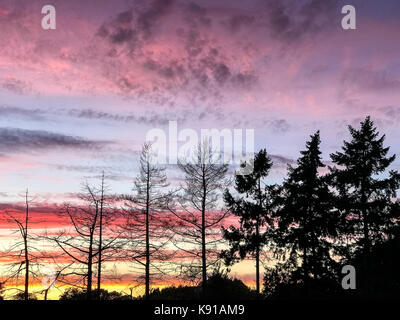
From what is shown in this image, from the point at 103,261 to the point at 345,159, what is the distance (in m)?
20.1

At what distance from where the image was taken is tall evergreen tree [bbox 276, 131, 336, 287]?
3022cm

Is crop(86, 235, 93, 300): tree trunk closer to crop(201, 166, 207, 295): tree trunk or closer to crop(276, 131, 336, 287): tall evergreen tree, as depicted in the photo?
crop(201, 166, 207, 295): tree trunk

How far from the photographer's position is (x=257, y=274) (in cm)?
3047

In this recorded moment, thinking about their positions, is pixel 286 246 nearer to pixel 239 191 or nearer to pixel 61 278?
pixel 239 191

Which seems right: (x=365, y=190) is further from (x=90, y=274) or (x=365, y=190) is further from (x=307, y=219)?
(x=90, y=274)

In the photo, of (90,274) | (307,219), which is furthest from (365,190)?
(90,274)

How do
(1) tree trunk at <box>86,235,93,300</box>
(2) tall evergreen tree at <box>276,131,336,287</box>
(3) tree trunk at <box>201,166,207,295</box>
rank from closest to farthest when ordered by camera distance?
(1) tree trunk at <box>86,235,93,300</box>, (3) tree trunk at <box>201,166,207,295</box>, (2) tall evergreen tree at <box>276,131,336,287</box>

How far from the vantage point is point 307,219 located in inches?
1224

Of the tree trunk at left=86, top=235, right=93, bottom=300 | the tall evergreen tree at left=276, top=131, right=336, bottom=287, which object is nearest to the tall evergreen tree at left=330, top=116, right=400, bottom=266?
the tall evergreen tree at left=276, top=131, right=336, bottom=287

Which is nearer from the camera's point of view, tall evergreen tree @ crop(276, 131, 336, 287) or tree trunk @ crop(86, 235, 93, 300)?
tree trunk @ crop(86, 235, 93, 300)

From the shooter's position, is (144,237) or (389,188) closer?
(144,237)

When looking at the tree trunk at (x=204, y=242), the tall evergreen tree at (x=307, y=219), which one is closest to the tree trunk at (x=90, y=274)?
the tree trunk at (x=204, y=242)

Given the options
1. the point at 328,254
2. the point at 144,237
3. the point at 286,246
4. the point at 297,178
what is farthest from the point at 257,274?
the point at 144,237
